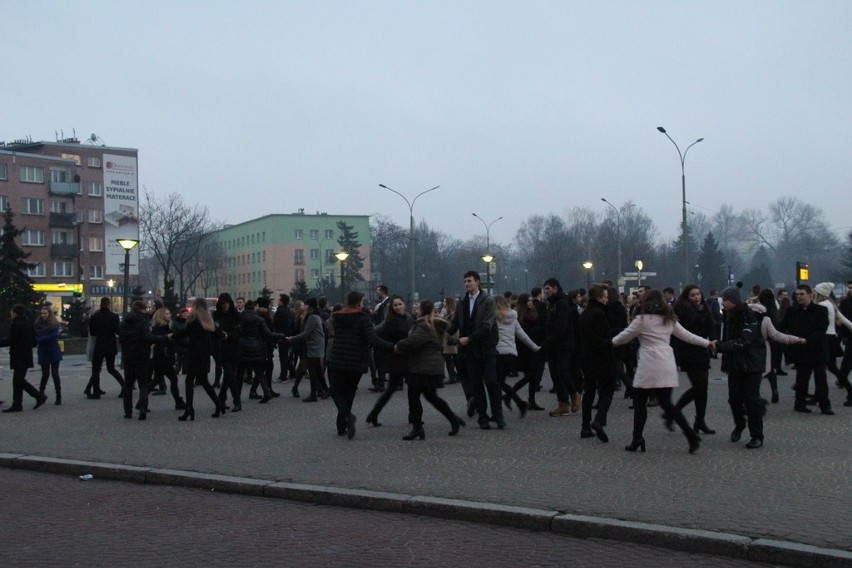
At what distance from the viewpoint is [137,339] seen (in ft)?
46.7

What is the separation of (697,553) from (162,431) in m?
8.34

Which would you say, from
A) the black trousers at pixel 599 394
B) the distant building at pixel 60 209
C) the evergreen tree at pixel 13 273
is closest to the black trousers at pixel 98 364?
the black trousers at pixel 599 394

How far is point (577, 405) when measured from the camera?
1412 centimetres

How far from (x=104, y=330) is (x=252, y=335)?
3.49 meters

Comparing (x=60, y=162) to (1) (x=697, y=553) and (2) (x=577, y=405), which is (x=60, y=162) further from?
(1) (x=697, y=553)

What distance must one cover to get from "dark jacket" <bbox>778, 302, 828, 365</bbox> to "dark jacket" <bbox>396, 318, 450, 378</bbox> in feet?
17.3

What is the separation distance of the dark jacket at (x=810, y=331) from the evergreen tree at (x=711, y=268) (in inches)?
3552

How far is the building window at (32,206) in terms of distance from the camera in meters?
83.7

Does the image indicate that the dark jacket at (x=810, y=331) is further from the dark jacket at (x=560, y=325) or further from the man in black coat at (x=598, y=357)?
the man in black coat at (x=598, y=357)

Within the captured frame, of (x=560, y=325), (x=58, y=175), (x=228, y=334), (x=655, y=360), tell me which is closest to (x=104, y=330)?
(x=228, y=334)

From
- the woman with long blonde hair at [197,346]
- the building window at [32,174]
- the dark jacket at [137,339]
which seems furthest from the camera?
the building window at [32,174]

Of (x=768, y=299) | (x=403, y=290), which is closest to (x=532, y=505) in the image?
(x=768, y=299)

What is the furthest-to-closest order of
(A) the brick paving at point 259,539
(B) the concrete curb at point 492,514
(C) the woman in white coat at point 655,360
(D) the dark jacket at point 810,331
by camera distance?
(D) the dark jacket at point 810,331 < (C) the woman in white coat at point 655,360 < (A) the brick paving at point 259,539 < (B) the concrete curb at point 492,514

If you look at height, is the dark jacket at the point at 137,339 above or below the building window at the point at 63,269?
below
